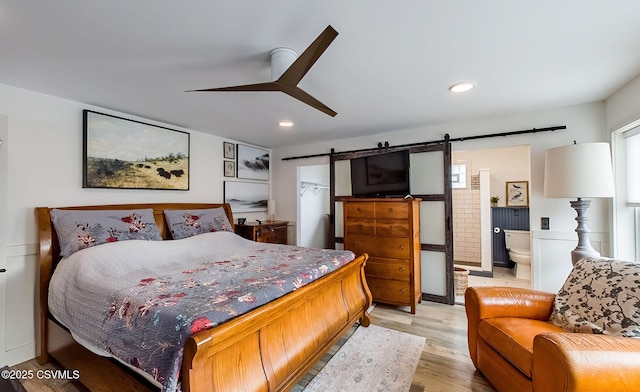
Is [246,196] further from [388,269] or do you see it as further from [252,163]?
[388,269]

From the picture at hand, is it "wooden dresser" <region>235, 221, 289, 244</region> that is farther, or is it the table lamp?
"wooden dresser" <region>235, 221, 289, 244</region>

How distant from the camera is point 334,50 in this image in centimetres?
175

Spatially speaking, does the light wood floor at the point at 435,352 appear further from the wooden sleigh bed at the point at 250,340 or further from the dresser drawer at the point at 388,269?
the dresser drawer at the point at 388,269

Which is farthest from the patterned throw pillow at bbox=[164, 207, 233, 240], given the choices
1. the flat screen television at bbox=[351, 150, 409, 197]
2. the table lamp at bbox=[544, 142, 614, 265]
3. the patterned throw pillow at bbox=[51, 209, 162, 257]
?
the table lamp at bbox=[544, 142, 614, 265]

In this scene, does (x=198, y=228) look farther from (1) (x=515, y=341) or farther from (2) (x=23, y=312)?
(1) (x=515, y=341)

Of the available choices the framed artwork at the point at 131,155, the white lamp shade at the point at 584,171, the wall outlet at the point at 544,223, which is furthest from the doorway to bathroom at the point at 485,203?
the framed artwork at the point at 131,155

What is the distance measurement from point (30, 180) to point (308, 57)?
8.76ft

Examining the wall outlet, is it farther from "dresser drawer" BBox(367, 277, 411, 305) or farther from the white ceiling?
"dresser drawer" BBox(367, 277, 411, 305)

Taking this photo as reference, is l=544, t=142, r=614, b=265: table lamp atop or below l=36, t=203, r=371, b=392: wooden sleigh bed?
atop

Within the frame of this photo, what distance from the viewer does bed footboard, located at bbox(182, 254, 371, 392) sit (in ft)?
3.88

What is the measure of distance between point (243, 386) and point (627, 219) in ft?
11.5

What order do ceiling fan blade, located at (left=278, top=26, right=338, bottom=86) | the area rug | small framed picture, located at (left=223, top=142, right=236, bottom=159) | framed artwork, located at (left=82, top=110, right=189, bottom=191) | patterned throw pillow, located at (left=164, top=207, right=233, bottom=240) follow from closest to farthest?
1. ceiling fan blade, located at (left=278, top=26, right=338, bottom=86)
2. the area rug
3. framed artwork, located at (left=82, top=110, right=189, bottom=191)
4. patterned throw pillow, located at (left=164, top=207, right=233, bottom=240)
5. small framed picture, located at (left=223, top=142, right=236, bottom=159)

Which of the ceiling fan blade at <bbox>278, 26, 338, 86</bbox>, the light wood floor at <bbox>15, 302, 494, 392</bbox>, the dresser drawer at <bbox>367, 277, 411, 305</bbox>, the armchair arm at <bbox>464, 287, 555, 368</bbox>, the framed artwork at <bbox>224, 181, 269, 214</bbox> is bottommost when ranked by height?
the light wood floor at <bbox>15, 302, 494, 392</bbox>

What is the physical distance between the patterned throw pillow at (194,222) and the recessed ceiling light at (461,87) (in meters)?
2.97
